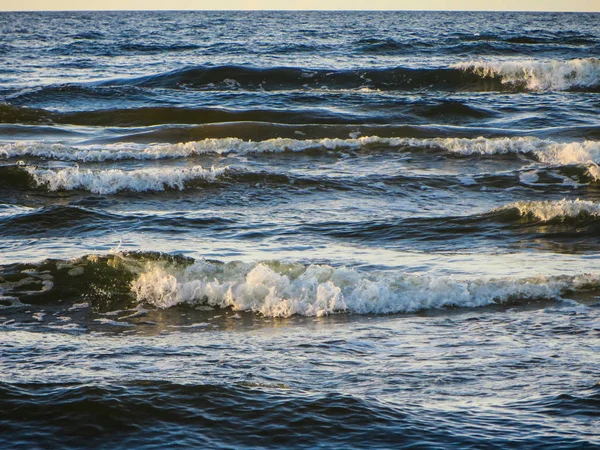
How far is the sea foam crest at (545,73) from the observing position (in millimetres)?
27266

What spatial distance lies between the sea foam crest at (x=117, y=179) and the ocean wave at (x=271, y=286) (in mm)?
4677

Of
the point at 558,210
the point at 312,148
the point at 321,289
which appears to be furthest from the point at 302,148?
the point at 321,289

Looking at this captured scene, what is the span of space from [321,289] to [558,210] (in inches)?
173

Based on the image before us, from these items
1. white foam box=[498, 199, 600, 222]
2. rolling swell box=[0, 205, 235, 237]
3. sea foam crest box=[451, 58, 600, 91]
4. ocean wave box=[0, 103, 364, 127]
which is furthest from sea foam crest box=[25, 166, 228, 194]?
sea foam crest box=[451, 58, 600, 91]

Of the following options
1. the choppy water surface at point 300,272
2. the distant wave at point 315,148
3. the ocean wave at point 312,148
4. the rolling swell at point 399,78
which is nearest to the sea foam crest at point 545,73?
the rolling swell at point 399,78

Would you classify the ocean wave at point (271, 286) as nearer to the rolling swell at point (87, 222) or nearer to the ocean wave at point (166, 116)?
the rolling swell at point (87, 222)

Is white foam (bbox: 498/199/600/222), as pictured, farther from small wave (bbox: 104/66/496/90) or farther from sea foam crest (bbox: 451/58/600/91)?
sea foam crest (bbox: 451/58/600/91)

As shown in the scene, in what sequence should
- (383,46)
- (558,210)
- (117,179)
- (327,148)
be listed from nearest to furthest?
(558,210), (117,179), (327,148), (383,46)

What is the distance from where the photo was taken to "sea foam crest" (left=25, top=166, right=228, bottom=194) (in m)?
13.6

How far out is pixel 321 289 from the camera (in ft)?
25.8

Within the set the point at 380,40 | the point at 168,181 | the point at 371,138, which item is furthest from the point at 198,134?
the point at 380,40

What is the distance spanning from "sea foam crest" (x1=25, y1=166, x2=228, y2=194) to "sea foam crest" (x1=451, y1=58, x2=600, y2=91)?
15.7m

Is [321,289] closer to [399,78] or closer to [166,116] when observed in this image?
[166,116]

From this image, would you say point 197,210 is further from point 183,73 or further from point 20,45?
point 20,45
